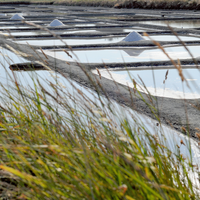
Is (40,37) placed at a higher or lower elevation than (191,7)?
lower

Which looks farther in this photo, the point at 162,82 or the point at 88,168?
the point at 162,82

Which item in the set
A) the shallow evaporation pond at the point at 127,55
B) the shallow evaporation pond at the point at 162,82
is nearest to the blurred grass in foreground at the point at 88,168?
the shallow evaporation pond at the point at 162,82

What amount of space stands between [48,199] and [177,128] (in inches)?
74.4

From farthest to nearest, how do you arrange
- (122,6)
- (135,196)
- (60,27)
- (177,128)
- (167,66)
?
(122,6)
(60,27)
(167,66)
(177,128)
(135,196)

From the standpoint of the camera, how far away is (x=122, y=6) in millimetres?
28953

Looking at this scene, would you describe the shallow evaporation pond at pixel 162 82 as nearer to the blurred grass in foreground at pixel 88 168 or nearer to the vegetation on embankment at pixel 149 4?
the blurred grass in foreground at pixel 88 168

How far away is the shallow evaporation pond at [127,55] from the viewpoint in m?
6.26

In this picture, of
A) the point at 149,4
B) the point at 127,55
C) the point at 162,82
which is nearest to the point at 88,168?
the point at 162,82

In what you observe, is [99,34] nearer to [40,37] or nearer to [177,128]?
[40,37]

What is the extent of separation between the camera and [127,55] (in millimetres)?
6742

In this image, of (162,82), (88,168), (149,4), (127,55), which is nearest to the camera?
(88,168)

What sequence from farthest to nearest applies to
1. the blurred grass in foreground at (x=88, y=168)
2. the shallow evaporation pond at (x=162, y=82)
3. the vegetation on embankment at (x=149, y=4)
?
the vegetation on embankment at (x=149, y=4)
the shallow evaporation pond at (x=162, y=82)
the blurred grass in foreground at (x=88, y=168)

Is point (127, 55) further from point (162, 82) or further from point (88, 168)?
point (88, 168)

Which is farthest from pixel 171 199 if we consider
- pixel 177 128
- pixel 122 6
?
pixel 122 6
